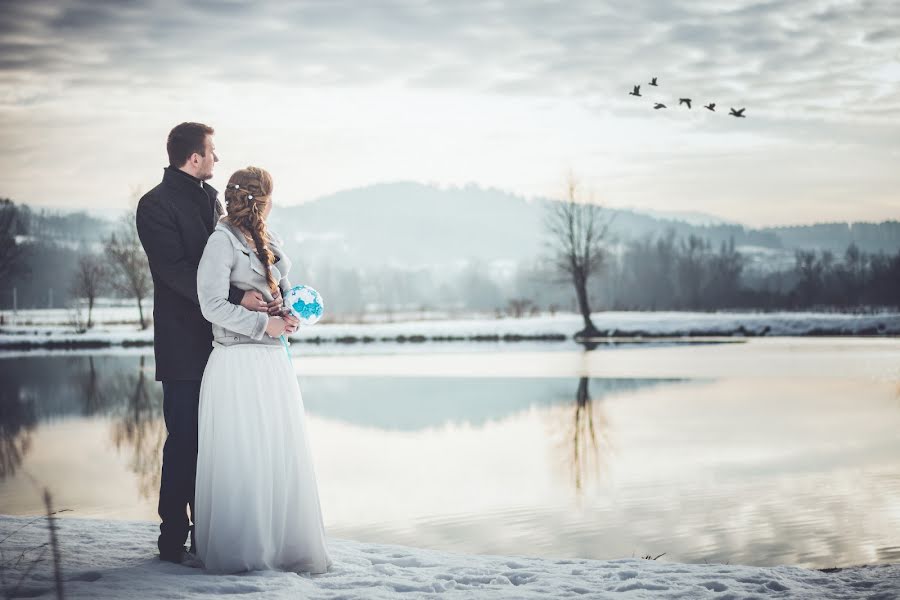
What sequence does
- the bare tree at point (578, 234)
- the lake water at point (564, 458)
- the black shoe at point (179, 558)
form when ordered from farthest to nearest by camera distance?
the bare tree at point (578, 234)
the lake water at point (564, 458)
the black shoe at point (179, 558)

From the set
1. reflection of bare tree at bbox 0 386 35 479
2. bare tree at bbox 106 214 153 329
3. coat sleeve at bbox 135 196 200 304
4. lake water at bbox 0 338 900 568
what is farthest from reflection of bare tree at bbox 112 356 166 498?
bare tree at bbox 106 214 153 329

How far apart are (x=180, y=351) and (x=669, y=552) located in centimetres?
358

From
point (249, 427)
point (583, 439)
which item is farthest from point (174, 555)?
point (583, 439)

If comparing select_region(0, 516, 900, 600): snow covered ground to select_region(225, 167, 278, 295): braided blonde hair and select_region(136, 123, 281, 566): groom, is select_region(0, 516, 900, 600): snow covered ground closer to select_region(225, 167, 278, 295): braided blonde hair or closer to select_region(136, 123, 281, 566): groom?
select_region(136, 123, 281, 566): groom

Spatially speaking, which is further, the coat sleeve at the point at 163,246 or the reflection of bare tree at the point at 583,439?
the reflection of bare tree at the point at 583,439

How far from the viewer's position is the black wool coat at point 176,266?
16.1 feet

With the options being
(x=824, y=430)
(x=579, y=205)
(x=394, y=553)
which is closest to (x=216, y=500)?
(x=394, y=553)

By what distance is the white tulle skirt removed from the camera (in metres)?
4.62

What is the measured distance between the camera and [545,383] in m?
19.2

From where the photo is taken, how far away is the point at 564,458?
1012cm

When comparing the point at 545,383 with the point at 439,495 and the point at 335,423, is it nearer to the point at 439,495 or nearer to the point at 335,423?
the point at 335,423

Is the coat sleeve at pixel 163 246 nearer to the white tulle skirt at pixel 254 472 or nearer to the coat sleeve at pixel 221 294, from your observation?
the coat sleeve at pixel 221 294

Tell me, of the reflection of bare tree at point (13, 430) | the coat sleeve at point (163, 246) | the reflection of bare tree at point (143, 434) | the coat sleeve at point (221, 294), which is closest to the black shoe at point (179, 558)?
the coat sleeve at point (221, 294)

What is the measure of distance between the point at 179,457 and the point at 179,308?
86 centimetres
